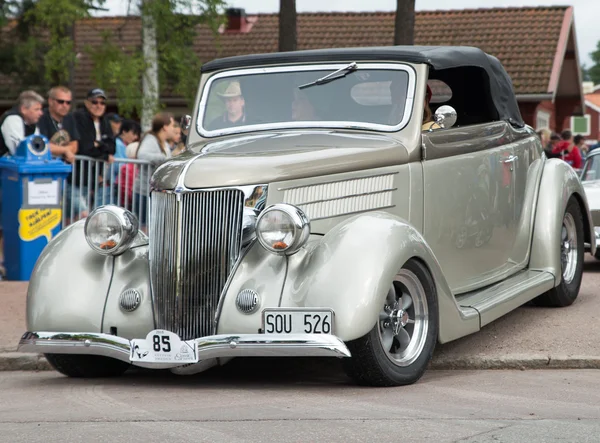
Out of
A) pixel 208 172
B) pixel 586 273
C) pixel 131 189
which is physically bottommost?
pixel 586 273

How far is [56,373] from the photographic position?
7.13m

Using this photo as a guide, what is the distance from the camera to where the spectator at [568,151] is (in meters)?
19.2

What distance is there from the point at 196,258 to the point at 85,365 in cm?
120

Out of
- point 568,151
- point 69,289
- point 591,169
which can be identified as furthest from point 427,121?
point 568,151

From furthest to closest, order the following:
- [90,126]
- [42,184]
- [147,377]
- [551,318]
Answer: [90,126]
[42,184]
[551,318]
[147,377]

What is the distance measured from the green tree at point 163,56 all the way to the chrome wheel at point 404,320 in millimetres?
17606

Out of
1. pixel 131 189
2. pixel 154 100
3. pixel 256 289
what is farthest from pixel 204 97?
pixel 154 100

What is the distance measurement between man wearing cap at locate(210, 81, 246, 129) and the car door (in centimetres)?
134

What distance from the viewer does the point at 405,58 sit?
23.9ft

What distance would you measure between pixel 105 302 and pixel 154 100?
18.0 metres

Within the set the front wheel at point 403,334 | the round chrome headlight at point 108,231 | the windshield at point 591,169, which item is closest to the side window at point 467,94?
the front wheel at point 403,334

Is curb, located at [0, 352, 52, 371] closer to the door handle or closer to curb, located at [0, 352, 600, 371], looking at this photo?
curb, located at [0, 352, 600, 371]

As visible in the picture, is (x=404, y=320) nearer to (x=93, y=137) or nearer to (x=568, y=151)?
(x=93, y=137)

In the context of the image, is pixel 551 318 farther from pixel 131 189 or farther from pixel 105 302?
pixel 131 189
